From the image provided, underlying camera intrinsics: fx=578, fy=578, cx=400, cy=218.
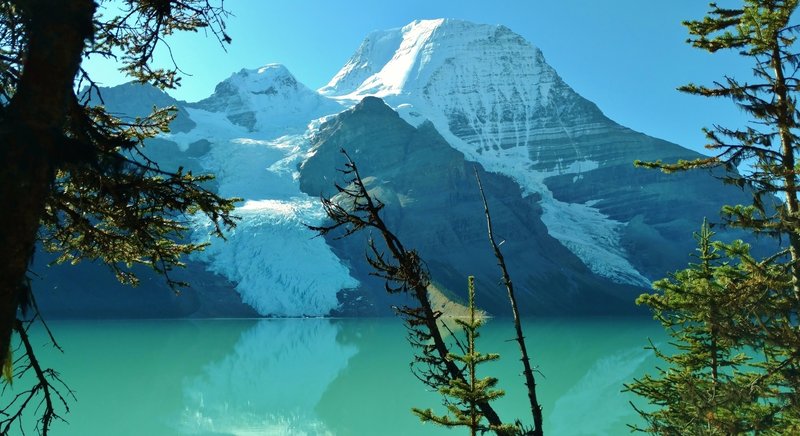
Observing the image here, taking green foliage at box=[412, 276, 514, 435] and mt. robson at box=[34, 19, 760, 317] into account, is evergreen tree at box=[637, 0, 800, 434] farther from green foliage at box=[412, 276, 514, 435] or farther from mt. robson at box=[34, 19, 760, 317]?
mt. robson at box=[34, 19, 760, 317]

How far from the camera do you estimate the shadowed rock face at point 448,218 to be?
12281cm

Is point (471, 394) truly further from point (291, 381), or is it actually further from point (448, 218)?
point (448, 218)

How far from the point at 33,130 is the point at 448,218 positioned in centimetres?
13779

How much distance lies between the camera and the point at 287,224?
400ft

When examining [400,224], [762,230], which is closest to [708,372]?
[762,230]

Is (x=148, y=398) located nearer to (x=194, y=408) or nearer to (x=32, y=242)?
(x=194, y=408)

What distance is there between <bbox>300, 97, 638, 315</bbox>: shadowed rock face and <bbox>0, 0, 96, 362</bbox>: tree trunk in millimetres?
103351

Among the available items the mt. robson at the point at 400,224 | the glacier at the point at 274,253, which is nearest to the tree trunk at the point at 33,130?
the mt. robson at the point at 400,224

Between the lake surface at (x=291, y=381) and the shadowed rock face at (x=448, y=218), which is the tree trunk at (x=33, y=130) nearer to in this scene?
the lake surface at (x=291, y=381)

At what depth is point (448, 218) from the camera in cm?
13975

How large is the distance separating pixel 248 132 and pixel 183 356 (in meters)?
155

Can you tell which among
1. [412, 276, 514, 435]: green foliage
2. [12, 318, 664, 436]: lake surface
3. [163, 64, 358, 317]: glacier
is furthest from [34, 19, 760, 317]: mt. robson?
[412, 276, 514, 435]: green foliage

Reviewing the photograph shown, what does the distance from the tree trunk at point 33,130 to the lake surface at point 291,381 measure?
2669 centimetres

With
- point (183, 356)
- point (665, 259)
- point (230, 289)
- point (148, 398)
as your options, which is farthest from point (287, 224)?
point (665, 259)
